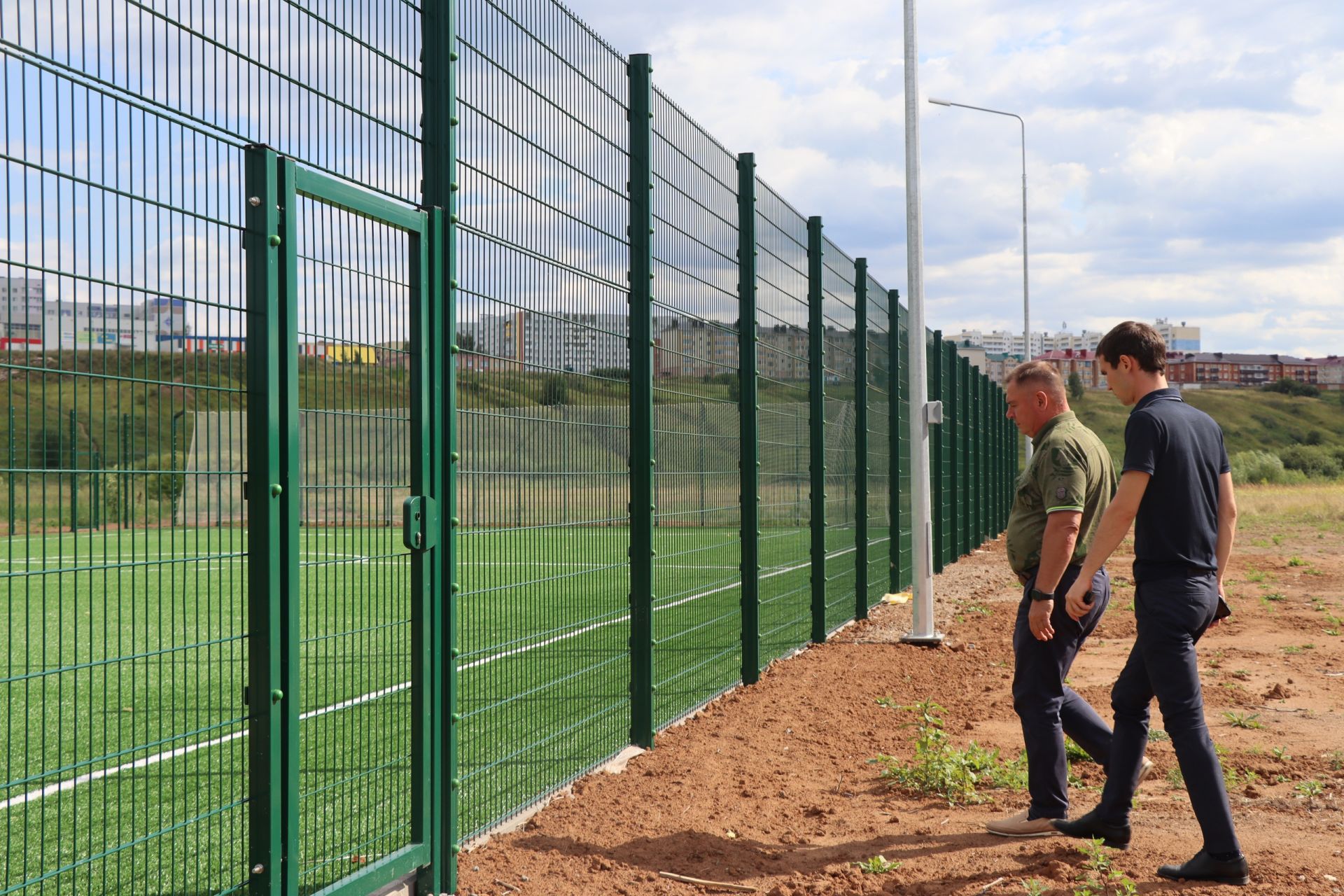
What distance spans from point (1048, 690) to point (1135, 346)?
1.48m

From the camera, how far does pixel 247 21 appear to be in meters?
3.57

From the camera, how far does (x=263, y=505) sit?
3.49 meters

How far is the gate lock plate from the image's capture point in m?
4.23

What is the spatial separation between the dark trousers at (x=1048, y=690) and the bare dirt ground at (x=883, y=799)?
0.76 feet

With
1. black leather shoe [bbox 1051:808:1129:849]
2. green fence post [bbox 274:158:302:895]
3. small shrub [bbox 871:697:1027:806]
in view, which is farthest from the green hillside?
green fence post [bbox 274:158:302:895]

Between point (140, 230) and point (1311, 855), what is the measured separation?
4.59 metres

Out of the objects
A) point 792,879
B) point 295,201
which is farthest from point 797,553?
point 295,201

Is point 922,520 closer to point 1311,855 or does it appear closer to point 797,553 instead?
point 797,553

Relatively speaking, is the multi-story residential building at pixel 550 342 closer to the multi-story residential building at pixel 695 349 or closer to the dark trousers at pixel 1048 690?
the multi-story residential building at pixel 695 349

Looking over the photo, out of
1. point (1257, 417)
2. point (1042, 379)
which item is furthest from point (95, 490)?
point (1257, 417)

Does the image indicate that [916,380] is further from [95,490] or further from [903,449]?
[95,490]

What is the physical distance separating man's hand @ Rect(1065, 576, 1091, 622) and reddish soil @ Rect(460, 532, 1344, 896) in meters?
0.92

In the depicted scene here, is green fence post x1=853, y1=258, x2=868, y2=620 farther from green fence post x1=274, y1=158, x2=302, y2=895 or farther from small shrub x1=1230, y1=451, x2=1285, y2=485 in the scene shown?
small shrub x1=1230, y1=451, x2=1285, y2=485

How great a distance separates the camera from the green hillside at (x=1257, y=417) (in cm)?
11281
